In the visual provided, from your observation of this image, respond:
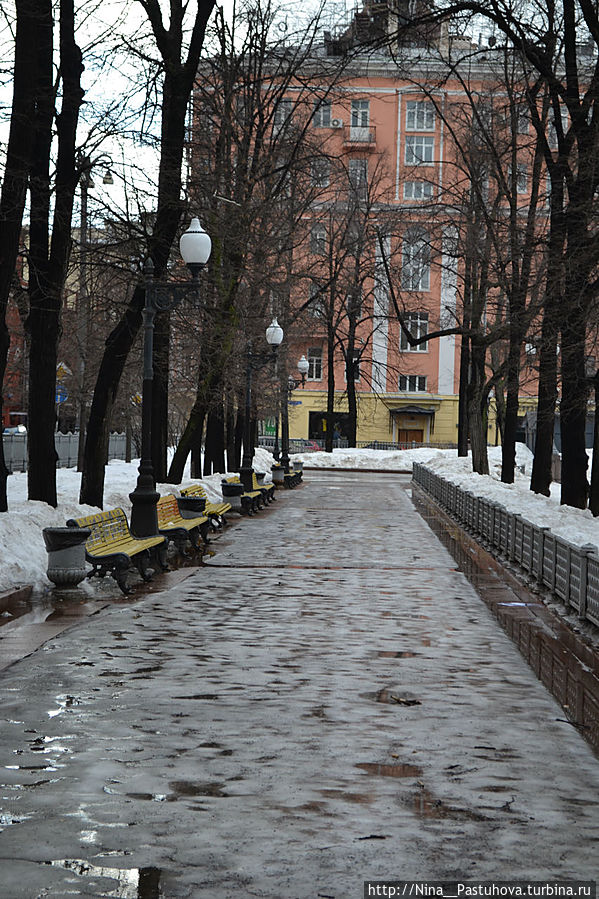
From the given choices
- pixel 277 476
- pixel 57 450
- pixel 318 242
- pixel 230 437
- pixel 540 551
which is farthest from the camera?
pixel 318 242

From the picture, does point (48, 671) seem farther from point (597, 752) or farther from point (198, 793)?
point (597, 752)

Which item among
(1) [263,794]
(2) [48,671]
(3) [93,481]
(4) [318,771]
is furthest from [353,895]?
(3) [93,481]

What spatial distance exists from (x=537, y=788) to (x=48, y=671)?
4336mm

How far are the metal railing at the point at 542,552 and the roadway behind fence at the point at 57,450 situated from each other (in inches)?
825

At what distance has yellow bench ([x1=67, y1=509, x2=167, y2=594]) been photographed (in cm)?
1417

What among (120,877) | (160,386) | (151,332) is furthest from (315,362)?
(120,877)

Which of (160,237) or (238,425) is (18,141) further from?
(238,425)

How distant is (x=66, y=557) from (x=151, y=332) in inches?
220

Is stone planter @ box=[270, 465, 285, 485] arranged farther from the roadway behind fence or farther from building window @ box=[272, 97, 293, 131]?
building window @ box=[272, 97, 293, 131]

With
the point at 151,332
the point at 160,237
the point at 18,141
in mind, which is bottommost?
the point at 151,332

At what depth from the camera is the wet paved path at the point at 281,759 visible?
5184 millimetres

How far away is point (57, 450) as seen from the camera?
54.1 metres

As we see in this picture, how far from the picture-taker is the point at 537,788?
21.2 ft

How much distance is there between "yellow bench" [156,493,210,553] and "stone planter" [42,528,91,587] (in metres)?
4.49
